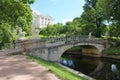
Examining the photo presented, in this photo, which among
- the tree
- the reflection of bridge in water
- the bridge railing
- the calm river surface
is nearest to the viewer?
the calm river surface

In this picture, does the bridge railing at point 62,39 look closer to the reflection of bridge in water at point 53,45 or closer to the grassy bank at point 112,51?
the reflection of bridge in water at point 53,45

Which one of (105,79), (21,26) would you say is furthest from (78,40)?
(105,79)

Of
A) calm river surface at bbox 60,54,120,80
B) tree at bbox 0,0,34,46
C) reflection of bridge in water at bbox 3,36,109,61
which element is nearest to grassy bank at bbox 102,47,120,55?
reflection of bridge in water at bbox 3,36,109,61

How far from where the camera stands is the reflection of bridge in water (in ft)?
74.6

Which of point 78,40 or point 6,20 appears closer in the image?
point 6,20

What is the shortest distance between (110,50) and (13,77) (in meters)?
24.0

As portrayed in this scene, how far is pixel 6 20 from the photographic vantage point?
82.8ft

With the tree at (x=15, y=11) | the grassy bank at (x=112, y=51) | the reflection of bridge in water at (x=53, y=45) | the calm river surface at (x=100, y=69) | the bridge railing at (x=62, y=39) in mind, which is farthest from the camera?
the grassy bank at (x=112, y=51)

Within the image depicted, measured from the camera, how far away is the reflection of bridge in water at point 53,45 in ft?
74.6

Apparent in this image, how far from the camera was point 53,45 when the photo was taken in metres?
26.2

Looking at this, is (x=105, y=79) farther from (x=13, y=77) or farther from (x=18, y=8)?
(x=18, y=8)

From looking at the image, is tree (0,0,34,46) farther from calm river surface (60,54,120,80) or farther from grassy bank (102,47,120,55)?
grassy bank (102,47,120,55)

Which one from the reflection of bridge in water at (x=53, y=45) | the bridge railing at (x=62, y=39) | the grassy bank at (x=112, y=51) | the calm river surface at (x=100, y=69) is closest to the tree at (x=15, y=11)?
the reflection of bridge in water at (x=53, y=45)

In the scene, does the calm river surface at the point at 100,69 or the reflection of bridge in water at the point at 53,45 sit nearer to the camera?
the calm river surface at the point at 100,69
